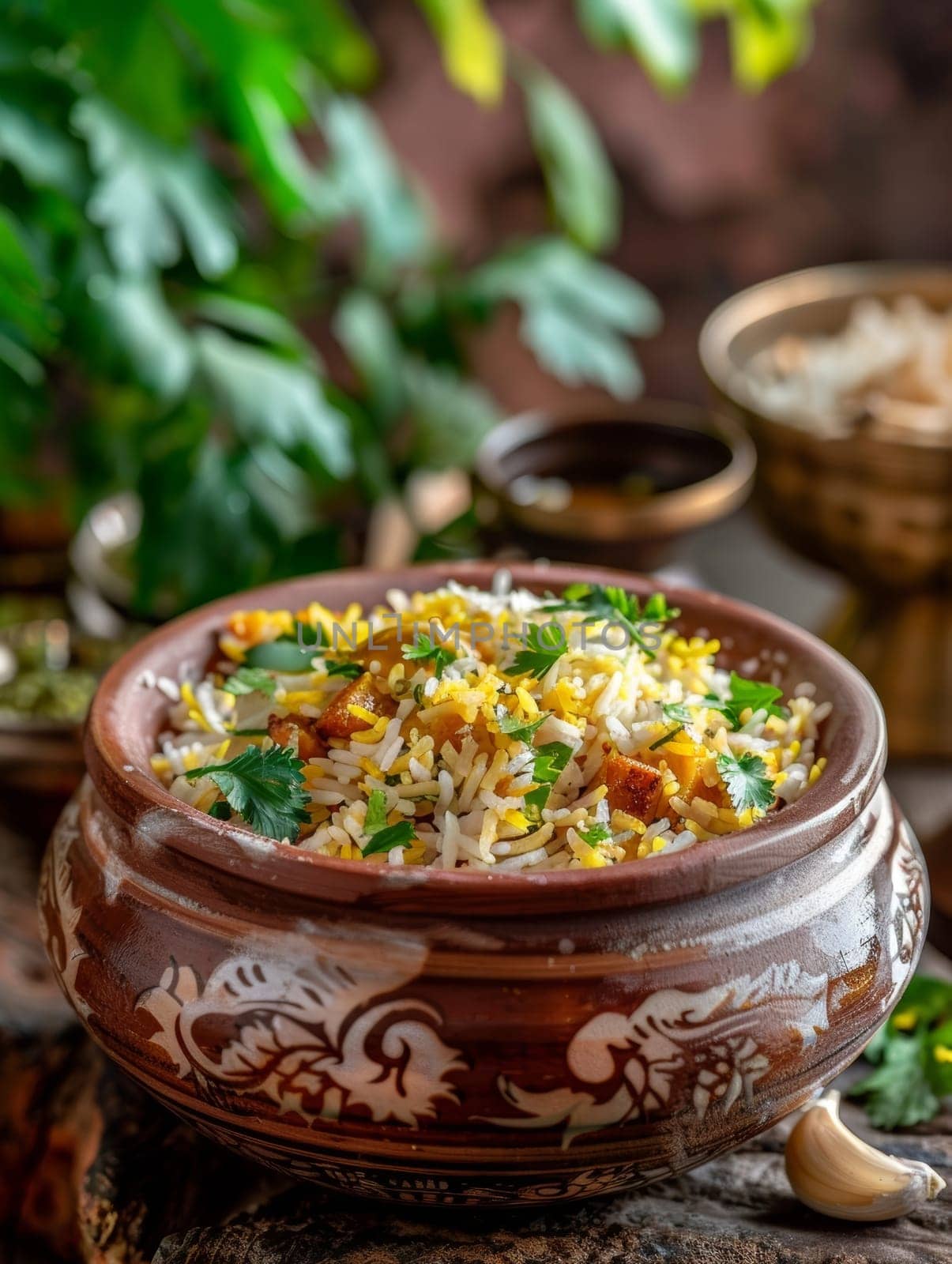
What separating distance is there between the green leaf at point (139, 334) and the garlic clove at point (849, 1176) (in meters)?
1.26

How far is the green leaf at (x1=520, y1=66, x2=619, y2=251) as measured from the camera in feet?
8.59

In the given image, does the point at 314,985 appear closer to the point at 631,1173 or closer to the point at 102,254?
the point at 631,1173

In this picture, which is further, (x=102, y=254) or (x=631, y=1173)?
(x=102, y=254)

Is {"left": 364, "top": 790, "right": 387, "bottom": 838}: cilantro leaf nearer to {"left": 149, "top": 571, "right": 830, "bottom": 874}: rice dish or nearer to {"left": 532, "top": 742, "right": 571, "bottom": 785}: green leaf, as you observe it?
{"left": 149, "top": 571, "right": 830, "bottom": 874}: rice dish

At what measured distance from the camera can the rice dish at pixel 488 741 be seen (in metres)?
1.09

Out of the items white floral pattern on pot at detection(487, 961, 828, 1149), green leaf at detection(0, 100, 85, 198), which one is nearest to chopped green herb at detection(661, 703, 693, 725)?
white floral pattern on pot at detection(487, 961, 828, 1149)

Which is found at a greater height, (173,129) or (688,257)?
(173,129)

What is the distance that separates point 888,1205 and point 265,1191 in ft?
1.80

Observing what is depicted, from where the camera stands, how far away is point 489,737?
3.71ft

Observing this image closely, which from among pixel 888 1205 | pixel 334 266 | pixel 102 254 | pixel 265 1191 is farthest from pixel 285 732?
pixel 334 266

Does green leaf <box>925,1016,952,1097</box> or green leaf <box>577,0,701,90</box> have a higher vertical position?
green leaf <box>577,0,701,90</box>

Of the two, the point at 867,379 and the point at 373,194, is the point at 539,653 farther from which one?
the point at 373,194

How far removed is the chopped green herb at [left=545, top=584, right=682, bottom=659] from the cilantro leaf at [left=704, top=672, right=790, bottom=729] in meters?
0.08

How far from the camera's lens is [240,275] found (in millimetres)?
2355
